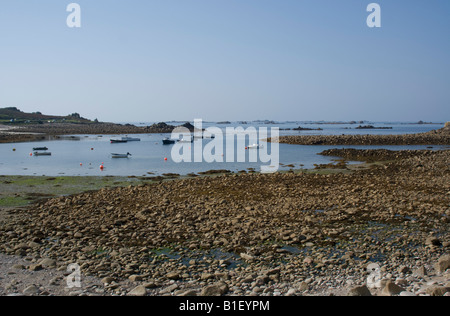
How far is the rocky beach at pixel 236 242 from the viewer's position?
8.80 meters

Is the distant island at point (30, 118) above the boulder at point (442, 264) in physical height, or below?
above

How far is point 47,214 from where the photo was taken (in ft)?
52.6

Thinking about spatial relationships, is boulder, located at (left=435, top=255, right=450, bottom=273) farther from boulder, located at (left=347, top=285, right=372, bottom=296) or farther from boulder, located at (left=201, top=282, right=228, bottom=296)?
boulder, located at (left=201, top=282, right=228, bottom=296)

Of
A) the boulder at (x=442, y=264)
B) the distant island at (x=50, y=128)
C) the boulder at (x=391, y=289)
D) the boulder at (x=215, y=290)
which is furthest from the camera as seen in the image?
the distant island at (x=50, y=128)

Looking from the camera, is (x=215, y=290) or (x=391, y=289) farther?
(x=215, y=290)

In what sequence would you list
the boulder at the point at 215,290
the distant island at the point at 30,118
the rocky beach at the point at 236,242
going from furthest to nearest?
the distant island at the point at 30,118
the rocky beach at the point at 236,242
the boulder at the point at 215,290

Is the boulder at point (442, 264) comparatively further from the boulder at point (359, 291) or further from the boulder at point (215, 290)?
the boulder at point (215, 290)

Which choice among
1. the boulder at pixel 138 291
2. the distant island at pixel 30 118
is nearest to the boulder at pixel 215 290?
the boulder at pixel 138 291

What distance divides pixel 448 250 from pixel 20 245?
13.3 m

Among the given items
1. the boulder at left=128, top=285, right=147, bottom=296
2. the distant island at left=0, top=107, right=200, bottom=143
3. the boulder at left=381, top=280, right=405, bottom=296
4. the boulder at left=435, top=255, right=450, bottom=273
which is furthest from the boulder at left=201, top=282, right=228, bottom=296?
the distant island at left=0, top=107, right=200, bottom=143

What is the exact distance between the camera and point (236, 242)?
39.0 ft

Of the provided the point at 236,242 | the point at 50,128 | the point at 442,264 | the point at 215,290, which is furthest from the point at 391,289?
the point at 50,128

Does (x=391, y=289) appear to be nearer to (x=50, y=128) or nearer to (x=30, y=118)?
(x=50, y=128)
